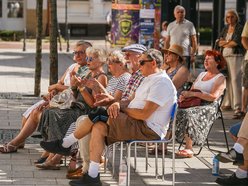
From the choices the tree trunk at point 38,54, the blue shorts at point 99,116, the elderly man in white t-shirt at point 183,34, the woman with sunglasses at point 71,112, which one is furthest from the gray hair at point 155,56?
the tree trunk at point 38,54

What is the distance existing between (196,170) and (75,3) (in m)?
36.4

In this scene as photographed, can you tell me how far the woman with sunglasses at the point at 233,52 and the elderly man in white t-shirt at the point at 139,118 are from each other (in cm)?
561

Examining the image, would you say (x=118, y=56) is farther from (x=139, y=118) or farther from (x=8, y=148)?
(x=8, y=148)

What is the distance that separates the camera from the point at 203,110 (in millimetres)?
9930

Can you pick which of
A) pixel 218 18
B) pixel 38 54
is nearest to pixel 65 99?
pixel 38 54

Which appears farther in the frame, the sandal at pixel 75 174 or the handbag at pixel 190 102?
the handbag at pixel 190 102

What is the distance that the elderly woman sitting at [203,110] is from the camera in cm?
984

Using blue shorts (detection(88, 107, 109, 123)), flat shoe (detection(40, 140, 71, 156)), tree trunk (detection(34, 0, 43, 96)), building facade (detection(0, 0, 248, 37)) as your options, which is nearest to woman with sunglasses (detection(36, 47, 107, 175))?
flat shoe (detection(40, 140, 71, 156))

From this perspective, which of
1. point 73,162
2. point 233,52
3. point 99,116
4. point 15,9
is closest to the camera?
point 99,116

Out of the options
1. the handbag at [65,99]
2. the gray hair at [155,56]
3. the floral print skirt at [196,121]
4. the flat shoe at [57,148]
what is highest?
the gray hair at [155,56]

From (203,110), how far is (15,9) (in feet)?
117

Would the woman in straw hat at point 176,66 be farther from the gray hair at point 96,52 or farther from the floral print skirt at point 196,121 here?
the gray hair at point 96,52

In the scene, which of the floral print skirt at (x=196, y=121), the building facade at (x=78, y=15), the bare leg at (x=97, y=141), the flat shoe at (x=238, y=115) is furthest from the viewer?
the building facade at (x=78, y=15)

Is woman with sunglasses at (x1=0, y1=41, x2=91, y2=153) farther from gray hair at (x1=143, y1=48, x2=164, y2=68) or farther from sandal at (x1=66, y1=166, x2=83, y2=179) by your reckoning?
gray hair at (x1=143, y1=48, x2=164, y2=68)
